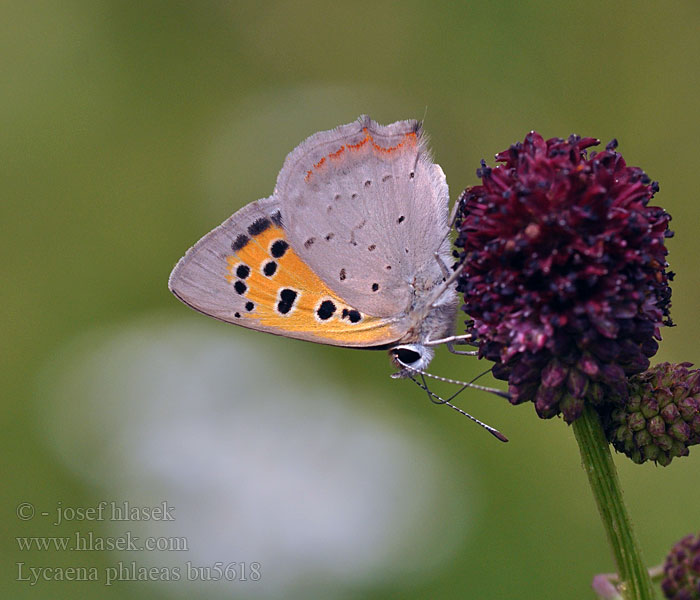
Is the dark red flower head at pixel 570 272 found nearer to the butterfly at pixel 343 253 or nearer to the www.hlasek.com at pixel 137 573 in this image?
the butterfly at pixel 343 253

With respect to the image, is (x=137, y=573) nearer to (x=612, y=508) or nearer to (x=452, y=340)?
(x=452, y=340)

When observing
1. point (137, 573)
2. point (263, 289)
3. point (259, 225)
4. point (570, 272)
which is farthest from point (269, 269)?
point (137, 573)

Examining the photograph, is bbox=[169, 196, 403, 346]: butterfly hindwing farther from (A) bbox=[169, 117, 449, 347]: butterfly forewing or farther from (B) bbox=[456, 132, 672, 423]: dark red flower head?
(B) bbox=[456, 132, 672, 423]: dark red flower head

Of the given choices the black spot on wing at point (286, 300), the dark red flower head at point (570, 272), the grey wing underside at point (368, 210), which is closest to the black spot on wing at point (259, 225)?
the grey wing underside at point (368, 210)

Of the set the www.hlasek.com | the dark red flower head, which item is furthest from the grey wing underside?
the www.hlasek.com

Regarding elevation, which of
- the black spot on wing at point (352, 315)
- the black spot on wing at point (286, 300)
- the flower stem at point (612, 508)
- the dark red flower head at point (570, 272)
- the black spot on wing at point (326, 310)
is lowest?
the flower stem at point (612, 508)

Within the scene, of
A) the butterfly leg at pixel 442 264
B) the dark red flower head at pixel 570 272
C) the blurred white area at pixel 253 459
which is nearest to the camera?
the dark red flower head at pixel 570 272
